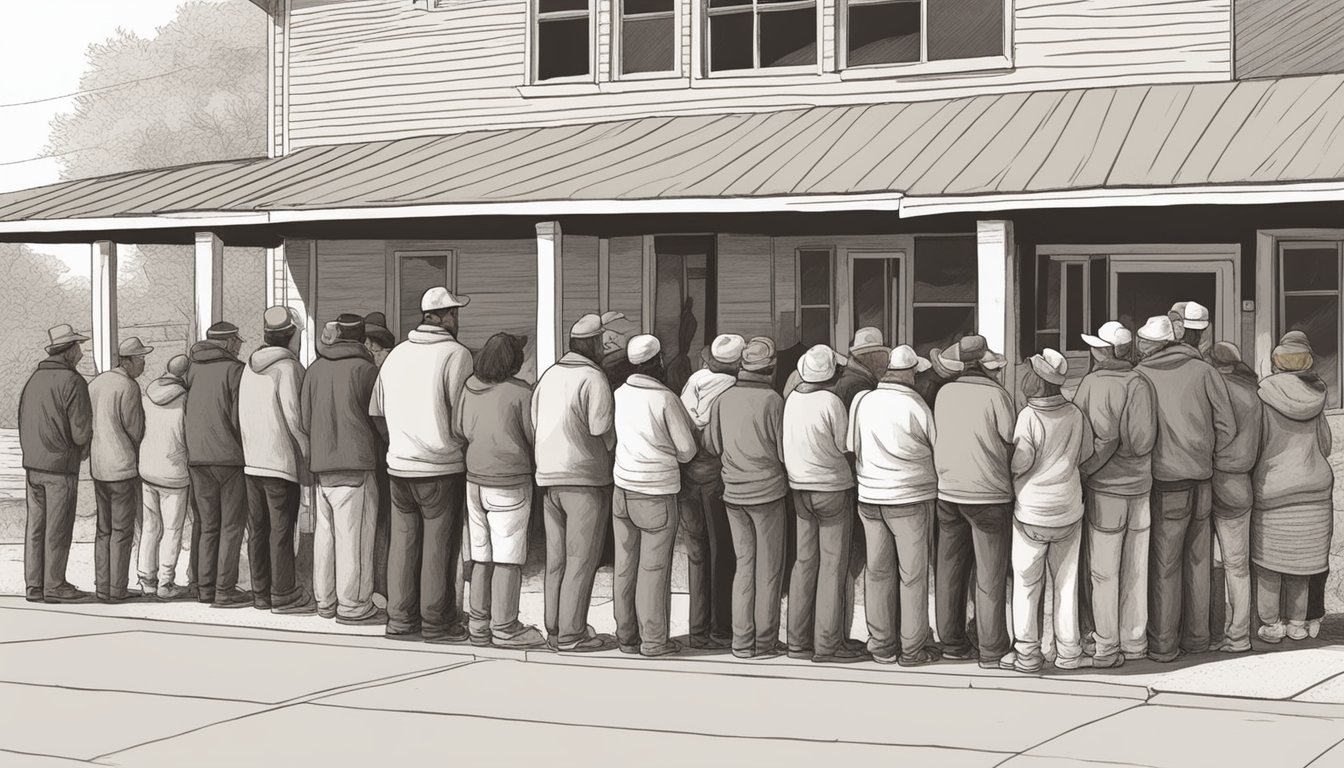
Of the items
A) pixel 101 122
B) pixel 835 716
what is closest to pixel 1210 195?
pixel 835 716

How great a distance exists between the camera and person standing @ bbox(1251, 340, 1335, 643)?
952 cm

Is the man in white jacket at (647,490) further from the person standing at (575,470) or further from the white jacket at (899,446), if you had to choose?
the white jacket at (899,446)

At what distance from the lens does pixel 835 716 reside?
7855 millimetres

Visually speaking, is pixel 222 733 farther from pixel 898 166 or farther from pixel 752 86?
pixel 752 86

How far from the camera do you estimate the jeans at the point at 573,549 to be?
962 cm

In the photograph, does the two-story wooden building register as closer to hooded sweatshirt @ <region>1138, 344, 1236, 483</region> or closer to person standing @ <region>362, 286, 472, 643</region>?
hooded sweatshirt @ <region>1138, 344, 1236, 483</region>

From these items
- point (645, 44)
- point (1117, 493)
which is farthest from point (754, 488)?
point (645, 44)

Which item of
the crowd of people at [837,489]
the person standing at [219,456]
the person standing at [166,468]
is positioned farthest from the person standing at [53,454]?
the crowd of people at [837,489]

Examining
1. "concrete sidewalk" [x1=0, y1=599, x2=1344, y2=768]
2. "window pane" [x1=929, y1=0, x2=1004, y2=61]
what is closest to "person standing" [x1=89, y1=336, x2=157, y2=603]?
"concrete sidewalk" [x1=0, y1=599, x2=1344, y2=768]

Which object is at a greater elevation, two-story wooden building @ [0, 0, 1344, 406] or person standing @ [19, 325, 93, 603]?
two-story wooden building @ [0, 0, 1344, 406]

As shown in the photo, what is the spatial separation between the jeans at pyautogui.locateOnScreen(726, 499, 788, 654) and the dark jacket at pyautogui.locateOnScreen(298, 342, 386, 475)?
256 cm

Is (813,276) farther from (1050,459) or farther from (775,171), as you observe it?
(1050,459)

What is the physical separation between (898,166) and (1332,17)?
6.23m

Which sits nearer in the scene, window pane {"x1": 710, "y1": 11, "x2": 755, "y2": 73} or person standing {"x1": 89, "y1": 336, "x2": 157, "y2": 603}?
person standing {"x1": 89, "y1": 336, "x2": 157, "y2": 603}
